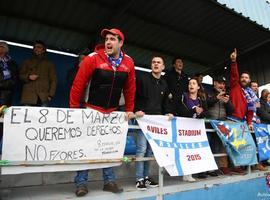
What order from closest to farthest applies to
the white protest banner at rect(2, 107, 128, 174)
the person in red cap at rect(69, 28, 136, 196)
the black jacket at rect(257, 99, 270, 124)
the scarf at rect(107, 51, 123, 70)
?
the white protest banner at rect(2, 107, 128, 174)
the person in red cap at rect(69, 28, 136, 196)
the scarf at rect(107, 51, 123, 70)
the black jacket at rect(257, 99, 270, 124)

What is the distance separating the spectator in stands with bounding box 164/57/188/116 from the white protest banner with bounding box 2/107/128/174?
1422mm

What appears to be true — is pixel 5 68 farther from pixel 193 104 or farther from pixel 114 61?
pixel 193 104

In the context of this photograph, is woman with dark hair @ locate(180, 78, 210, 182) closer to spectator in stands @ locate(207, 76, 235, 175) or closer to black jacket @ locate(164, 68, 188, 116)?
black jacket @ locate(164, 68, 188, 116)

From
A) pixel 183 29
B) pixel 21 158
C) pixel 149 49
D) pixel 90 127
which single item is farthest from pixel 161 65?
pixel 149 49

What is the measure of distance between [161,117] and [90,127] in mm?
1085

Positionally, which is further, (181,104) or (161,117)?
(181,104)

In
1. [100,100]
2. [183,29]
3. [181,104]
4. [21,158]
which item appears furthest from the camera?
[183,29]

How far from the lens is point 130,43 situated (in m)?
7.48

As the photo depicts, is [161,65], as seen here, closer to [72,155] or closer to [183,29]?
[72,155]

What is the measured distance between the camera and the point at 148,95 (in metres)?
4.21

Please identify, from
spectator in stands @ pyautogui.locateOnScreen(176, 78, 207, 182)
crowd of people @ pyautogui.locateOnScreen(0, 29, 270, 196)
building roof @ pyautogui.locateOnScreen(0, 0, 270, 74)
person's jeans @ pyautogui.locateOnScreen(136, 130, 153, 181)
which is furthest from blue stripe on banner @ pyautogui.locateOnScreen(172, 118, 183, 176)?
building roof @ pyautogui.locateOnScreen(0, 0, 270, 74)

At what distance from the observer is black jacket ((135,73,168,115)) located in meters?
4.22

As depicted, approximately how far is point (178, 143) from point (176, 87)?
1295mm

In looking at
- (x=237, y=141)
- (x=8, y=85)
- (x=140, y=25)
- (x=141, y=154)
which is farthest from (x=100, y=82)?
(x=140, y=25)
